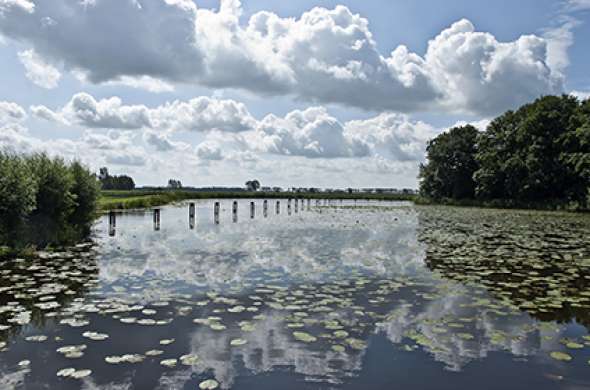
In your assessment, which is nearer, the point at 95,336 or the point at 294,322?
the point at 95,336

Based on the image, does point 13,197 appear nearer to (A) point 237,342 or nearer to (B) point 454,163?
(A) point 237,342

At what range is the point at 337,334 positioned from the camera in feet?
22.4

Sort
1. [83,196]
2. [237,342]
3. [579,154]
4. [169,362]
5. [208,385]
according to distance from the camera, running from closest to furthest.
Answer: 1. [208,385]
2. [169,362]
3. [237,342]
4. [83,196]
5. [579,154]

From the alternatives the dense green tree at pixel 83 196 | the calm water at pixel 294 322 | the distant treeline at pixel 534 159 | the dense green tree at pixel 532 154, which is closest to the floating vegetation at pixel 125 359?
the calm water at pixel 294 322

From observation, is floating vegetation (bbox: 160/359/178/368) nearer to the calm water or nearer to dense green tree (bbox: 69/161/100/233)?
the calm water

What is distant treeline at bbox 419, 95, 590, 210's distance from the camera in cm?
4666

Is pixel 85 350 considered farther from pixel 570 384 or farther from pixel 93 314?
pixel 570 384

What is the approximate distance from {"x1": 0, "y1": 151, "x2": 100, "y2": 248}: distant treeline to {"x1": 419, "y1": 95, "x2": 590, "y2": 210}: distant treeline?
4313 centimetres

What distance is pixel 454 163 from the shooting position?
68188mm

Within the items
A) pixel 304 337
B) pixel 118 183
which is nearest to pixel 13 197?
pixel 304 337

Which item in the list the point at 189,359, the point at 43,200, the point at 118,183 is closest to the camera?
the point at 189,359

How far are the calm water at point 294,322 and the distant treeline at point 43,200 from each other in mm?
1667

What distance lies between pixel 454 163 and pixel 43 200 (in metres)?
62.1

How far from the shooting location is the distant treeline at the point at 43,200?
45.4 ft
